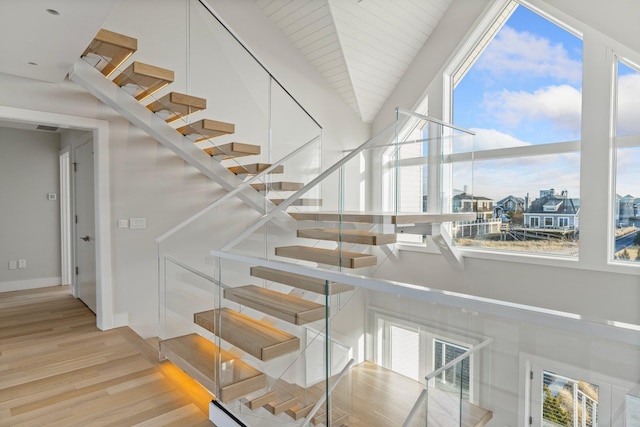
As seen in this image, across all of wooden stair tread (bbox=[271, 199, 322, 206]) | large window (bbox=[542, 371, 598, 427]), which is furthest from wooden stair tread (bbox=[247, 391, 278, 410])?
wooden stair tread (bbox=[271, 199, 322, 206])

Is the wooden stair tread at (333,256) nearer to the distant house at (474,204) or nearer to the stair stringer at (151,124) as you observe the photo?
the stair stringer at (151,124)

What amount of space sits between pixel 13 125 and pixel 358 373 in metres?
5.84

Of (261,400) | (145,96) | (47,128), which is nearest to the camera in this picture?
(261,400)

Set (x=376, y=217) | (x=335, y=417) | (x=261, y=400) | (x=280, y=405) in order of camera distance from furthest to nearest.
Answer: (x=376, y=217), (x=261, y=400), (x=280, y=405), (x=335, y=417)

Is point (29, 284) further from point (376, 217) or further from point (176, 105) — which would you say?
point (376, 217)

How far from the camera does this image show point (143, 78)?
338 cm

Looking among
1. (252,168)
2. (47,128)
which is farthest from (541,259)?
(47,128)

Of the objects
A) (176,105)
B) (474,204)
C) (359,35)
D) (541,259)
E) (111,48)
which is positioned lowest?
(541,259)

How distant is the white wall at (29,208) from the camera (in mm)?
5605

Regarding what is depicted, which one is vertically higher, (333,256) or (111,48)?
(111,48)

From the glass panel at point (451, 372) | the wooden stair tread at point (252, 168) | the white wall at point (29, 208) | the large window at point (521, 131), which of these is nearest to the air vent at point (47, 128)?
the white wall at point (29, 208)

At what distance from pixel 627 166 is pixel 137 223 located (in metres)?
5.29

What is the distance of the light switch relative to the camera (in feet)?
14.2

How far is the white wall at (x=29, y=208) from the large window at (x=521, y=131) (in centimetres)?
575
